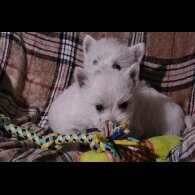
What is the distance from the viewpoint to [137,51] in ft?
8.98

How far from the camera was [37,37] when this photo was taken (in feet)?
9.70

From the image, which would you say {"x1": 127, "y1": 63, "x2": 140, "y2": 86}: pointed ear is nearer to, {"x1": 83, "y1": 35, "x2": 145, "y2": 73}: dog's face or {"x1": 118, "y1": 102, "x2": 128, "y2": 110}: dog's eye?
{"x1": 118, "y1": 102, "x2": 128, "y2": 110}: dog's eye

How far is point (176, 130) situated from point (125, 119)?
63 cm

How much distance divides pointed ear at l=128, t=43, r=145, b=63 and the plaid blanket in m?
0.29

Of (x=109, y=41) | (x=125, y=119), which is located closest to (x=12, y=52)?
(x=109, y=41)

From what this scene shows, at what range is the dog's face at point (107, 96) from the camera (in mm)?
2000

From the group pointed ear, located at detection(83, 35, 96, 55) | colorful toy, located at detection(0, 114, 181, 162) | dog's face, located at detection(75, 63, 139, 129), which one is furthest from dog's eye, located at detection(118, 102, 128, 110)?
pointed ear, located at detection(83, 35, 96, 55)

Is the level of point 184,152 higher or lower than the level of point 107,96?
lower

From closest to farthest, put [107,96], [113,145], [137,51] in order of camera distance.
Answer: [113,145] < [107,96] < [137,51]

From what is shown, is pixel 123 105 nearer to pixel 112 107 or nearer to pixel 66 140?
pixel 112 107

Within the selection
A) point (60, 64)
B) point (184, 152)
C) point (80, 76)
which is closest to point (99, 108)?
point (80, 76)

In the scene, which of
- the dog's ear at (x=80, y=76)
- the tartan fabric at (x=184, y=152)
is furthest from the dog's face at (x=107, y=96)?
the tartan fabric at (x=184, y=152)

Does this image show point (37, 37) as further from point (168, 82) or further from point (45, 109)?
point (168, 82)

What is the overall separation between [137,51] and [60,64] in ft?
2.17
